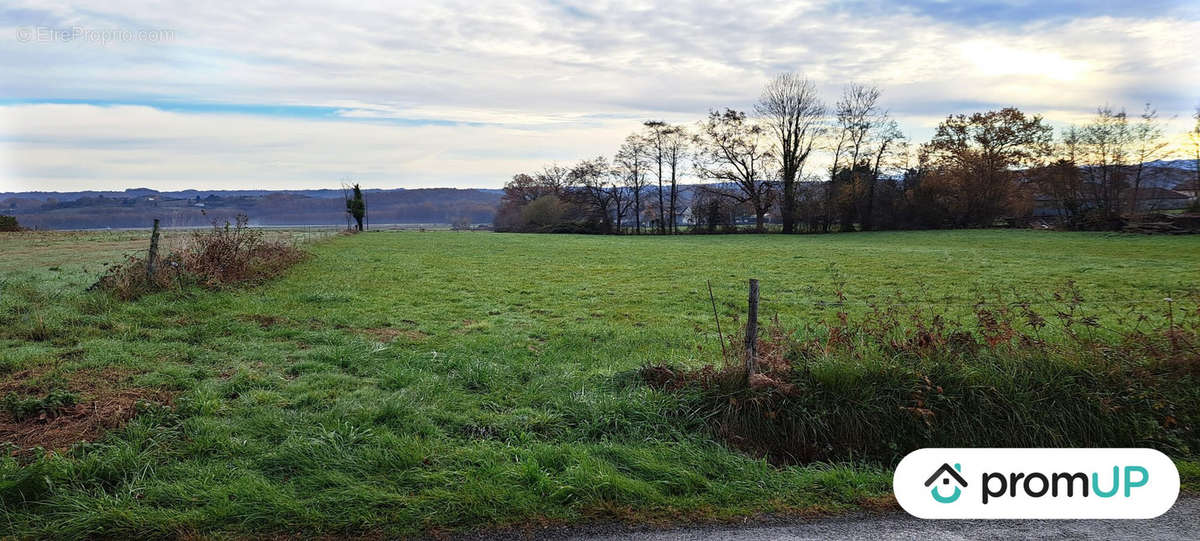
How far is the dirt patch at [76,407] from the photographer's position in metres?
4.25

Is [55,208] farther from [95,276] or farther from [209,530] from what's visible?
[209,530]

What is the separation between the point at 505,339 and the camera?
313 inches

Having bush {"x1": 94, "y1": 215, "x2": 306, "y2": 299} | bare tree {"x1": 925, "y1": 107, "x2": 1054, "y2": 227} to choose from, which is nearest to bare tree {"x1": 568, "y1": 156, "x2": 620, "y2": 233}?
bare tree {"x1": 925, "y1": 107, "x2": 1054, "y2": 227}

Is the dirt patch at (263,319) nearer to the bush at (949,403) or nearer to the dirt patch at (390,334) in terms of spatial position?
the dirt patch at (390,334)

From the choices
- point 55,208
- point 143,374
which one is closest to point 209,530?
point 143,374

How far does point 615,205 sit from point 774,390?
61.8 metres

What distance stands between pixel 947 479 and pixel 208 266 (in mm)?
12201

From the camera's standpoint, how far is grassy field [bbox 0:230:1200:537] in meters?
3.47

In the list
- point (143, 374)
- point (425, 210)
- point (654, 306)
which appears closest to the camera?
point (143, 374)

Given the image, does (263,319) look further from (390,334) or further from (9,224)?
(9,224)

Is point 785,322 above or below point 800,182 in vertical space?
below

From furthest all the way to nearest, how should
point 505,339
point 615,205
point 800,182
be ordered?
point 615,205 < point 800,182 < point 505,339

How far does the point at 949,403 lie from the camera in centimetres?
480

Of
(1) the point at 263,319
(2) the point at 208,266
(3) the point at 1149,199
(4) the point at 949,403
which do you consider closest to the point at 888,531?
(4) the point at 949,403
